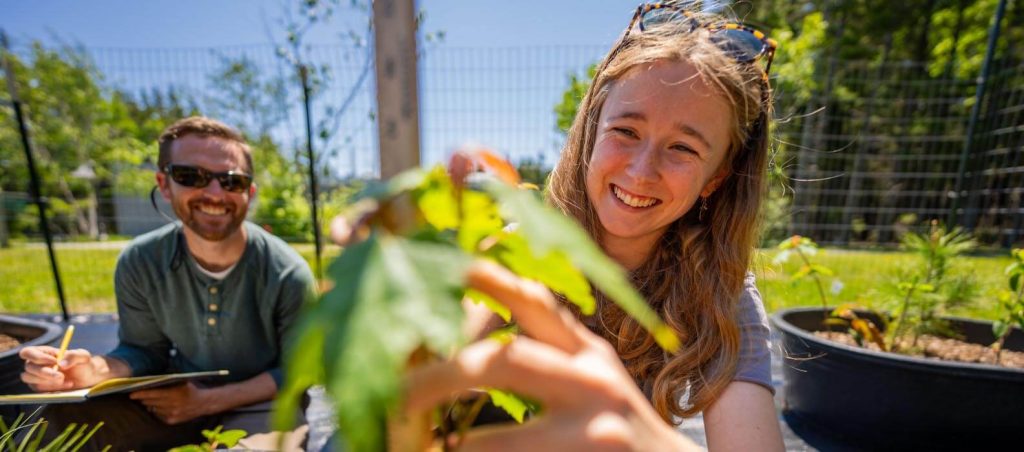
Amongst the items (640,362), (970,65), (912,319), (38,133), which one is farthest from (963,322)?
(38,133)

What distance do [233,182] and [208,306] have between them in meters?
0.50

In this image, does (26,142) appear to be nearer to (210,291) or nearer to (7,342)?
(7,342)

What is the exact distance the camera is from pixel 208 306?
181cm

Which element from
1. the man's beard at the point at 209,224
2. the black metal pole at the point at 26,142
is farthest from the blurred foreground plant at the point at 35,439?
the black metal pole at the point at 26,142

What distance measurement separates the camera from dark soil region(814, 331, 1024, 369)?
2041mm

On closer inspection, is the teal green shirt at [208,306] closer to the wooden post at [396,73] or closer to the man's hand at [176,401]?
the man's hand at [176,401]

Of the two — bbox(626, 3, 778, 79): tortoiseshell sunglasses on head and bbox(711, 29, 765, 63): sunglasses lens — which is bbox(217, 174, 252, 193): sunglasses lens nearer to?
bbox(626, 3, 778, 79): tortoiseshell sunglasses on head

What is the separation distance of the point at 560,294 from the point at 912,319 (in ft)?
6.37

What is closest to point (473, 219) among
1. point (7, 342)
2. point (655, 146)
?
point (655, 146)

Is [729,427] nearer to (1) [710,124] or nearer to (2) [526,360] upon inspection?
(1) [710,124]

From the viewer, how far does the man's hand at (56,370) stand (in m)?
1.41

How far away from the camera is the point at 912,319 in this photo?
2.13 m

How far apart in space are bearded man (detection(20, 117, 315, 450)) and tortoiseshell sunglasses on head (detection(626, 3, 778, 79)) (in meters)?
1.42

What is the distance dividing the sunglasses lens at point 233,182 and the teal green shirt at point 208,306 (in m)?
0.25
